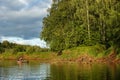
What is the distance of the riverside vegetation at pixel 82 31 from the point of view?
3122 inches

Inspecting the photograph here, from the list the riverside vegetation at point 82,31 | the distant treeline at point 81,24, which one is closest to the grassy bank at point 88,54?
the riverside vegetation at point 82,31

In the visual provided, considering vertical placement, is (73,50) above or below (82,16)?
below

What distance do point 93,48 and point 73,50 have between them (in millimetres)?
7124

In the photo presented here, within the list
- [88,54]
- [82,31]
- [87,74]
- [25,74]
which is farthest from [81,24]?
[87,74]

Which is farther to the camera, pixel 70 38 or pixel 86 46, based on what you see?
pixel 70 38

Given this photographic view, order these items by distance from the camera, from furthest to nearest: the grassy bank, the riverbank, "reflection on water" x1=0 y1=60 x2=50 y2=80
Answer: the grassy bank, the riverbank, "reflection on water" x1=0 y1=60 x2=50 y2=80

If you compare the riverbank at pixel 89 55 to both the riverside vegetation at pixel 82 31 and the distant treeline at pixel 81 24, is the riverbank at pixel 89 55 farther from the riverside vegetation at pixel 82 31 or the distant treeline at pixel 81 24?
the distant treeline at pixel 81 24

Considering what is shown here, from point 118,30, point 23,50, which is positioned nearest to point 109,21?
point 118,30

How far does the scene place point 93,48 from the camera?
81750mm

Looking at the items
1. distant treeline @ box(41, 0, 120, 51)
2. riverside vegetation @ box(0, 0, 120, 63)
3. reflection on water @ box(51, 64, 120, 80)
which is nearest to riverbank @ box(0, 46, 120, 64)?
riverside vegetation @ box(0, 0, 120, 63)

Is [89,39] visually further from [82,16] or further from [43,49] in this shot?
[43,49]

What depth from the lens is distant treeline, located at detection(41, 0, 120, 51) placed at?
263ft

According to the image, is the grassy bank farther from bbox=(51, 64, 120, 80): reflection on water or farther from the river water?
bbox=(51, 64, 120, 80): reflection on water

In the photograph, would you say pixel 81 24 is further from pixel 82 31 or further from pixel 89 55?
pixel 89 55
